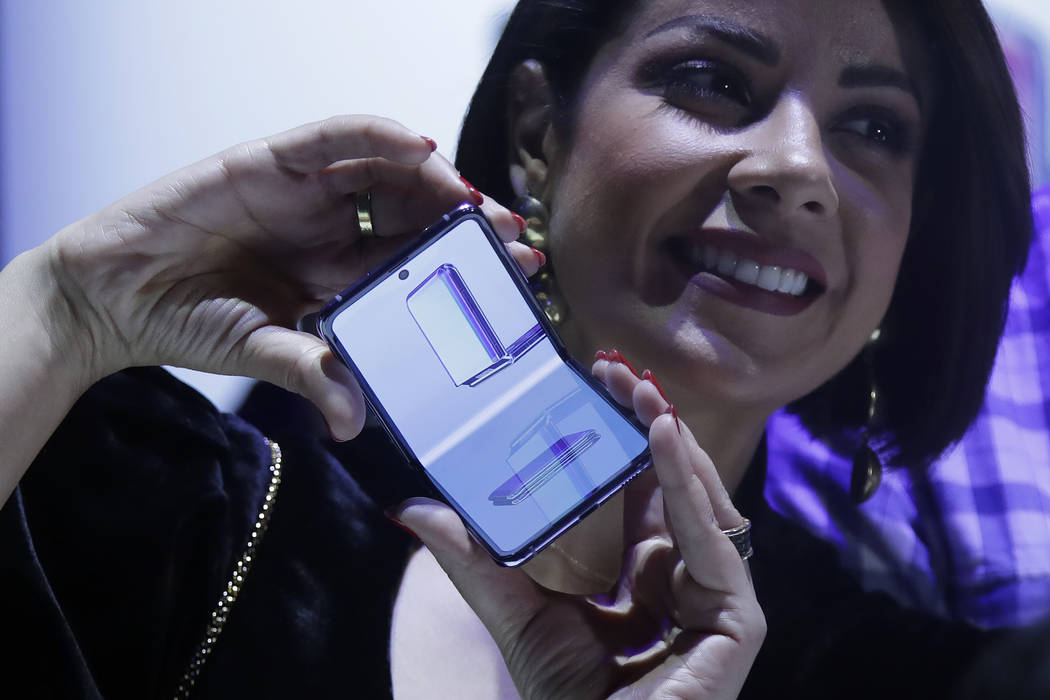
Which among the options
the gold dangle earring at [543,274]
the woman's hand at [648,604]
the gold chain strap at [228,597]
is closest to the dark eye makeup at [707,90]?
the gold dangle earring at [543,274]

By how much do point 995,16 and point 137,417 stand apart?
65 centimetres

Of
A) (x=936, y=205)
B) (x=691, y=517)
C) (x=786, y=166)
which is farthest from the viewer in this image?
(x=936, y=205)

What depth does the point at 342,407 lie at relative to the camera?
472 mm

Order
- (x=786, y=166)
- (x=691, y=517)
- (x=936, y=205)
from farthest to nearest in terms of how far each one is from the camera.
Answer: (x=936, y=205) < (x=786, y=166) < (x=691, y=517)

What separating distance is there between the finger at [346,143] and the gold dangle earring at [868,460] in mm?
407

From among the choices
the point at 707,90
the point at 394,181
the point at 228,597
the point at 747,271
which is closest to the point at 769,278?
the point at 747,271

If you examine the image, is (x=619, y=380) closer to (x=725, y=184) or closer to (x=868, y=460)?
(x=725, y=184)

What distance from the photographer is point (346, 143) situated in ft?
1.63

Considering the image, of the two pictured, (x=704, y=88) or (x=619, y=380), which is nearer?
(x=619, y=380)

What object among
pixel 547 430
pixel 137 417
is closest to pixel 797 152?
pixel 547 430

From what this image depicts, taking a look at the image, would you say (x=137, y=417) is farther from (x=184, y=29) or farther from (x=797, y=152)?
(x=797, y=152)

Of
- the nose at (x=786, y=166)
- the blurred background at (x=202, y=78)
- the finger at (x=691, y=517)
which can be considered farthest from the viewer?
the blurred background at (x=202, y=78)

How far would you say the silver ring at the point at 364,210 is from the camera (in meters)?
0.53

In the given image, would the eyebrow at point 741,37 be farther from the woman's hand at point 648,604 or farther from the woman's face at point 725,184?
the woman's hand at point 648,604
